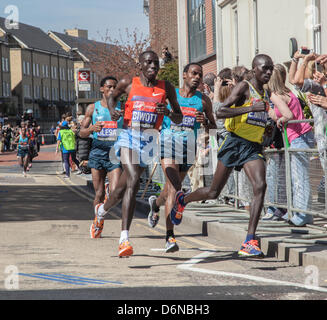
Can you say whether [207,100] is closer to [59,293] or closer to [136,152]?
[136,152]

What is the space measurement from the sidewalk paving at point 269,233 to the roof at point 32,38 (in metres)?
96.3

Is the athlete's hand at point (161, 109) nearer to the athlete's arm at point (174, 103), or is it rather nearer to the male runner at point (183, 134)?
the athlete's arm at point (174, 103)

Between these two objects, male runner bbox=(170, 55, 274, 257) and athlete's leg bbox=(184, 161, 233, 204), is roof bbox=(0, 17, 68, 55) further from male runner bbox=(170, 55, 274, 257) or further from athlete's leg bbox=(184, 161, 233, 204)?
male runner bbox=(170, 55, 274, 257)

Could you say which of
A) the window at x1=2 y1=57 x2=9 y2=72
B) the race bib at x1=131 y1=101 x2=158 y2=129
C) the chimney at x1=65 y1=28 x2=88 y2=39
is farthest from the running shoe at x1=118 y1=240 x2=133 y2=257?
the chimney at x1=65 y1=28 x2=88 y2=39

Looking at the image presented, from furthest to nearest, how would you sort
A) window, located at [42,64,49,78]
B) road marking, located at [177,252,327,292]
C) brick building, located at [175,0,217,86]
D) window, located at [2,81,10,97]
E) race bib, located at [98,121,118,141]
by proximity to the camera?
window, located at [42,64,49,78] → window, located at [2,81,10,97] → brick building, located at [175,0,217,86] → race bib, located at [98,121,118,141] → road marking, located at [177,252,327,292]

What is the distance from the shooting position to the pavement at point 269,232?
7688 mm

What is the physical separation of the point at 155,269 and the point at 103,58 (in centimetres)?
4161

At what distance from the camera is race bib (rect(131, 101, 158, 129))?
7820mm

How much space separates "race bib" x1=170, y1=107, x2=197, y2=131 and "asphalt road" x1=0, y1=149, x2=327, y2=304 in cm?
139

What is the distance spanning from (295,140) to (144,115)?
2.60 m

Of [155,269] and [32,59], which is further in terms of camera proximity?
[32,59]

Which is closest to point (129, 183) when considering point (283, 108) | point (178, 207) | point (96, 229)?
point (178, 207)

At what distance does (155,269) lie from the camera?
7.22 m
